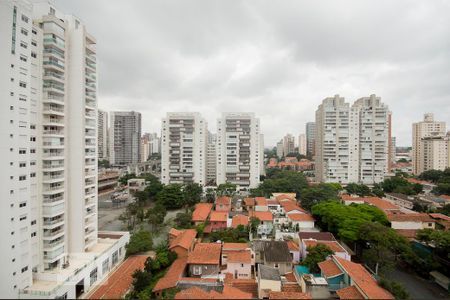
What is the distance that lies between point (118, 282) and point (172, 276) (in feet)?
7.65

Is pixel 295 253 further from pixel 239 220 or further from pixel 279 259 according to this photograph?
pixel 239 220

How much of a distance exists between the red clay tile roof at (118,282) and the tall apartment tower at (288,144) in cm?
7509

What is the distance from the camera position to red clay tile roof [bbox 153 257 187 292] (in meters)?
9.66

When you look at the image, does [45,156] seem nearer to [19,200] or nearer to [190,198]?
[19,200]

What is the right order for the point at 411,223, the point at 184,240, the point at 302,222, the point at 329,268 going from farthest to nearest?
the point at 302,222
the point at 411,223
the point at 184,240
the point at 329,268

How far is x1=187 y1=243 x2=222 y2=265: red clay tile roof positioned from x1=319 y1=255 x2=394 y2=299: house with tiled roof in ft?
15.5

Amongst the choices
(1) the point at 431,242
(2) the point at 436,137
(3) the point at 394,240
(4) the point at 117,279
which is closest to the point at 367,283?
(3) the point at 394,240

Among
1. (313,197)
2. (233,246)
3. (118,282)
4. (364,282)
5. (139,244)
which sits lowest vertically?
(118,282)

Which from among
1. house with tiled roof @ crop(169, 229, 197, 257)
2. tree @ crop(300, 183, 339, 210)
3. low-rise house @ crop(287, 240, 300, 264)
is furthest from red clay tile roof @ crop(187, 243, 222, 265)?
tree @ crop(300, 183, 339, 210)

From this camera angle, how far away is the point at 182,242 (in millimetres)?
13297

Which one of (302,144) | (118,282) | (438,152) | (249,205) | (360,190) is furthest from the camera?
(302,144)

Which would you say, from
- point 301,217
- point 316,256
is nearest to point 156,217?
point 301,217

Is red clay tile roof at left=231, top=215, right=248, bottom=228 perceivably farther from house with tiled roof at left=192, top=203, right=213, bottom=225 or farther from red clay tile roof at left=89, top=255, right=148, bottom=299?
red clay tile roof at left=89, top=255, right=148, bottom=299

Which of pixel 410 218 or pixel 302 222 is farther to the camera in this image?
pixel 302 222
